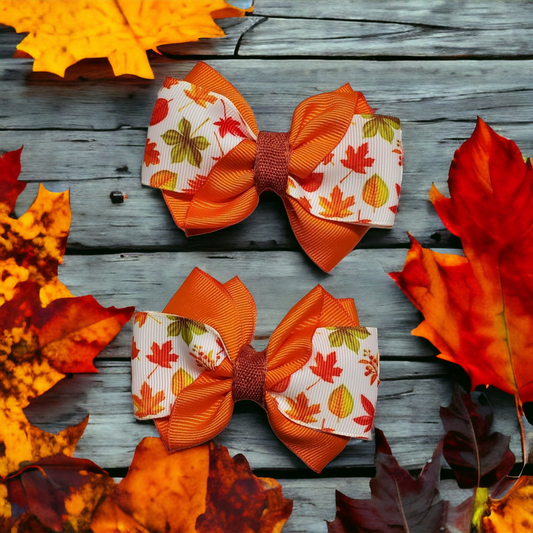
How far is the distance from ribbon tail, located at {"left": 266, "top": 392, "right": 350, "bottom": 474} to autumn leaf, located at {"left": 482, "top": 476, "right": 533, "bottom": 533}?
0.19m

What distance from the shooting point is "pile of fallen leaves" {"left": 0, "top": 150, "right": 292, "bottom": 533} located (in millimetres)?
687

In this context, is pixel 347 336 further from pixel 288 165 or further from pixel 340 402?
pixel 288 165

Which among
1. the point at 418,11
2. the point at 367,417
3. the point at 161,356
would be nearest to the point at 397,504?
the point at 367,417

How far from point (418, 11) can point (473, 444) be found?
591 mm

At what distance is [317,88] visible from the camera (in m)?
0.79

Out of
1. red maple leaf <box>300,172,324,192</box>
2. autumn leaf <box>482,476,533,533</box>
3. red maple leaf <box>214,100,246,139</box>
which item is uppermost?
red maple leaf <box>214,100,246,139</box>

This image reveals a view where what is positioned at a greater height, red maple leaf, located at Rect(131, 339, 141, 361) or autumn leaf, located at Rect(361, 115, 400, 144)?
autumn leaf, located at Rect(361, 115, 400, 144)

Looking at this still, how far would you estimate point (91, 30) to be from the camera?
0.74m

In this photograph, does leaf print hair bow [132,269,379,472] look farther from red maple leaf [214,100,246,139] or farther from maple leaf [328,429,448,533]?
red maple leaf [214,100,246,139]

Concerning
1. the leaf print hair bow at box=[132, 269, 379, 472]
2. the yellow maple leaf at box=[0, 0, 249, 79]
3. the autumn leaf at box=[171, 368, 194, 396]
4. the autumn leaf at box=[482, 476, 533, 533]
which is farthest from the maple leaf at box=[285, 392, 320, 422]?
the yellow maple leaf at box=[0, 0, 249, 79]

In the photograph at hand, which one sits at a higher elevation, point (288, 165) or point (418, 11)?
point (418, 11)

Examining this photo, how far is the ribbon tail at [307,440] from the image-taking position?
27.1 inches

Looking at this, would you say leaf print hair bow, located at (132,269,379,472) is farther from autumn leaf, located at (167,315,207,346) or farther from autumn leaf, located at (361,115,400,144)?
autumn leaf, located at (361,115,400,144)

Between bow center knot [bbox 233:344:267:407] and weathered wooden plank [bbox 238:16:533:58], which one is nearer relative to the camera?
bow center knot [bbox 233:344:267:407]
